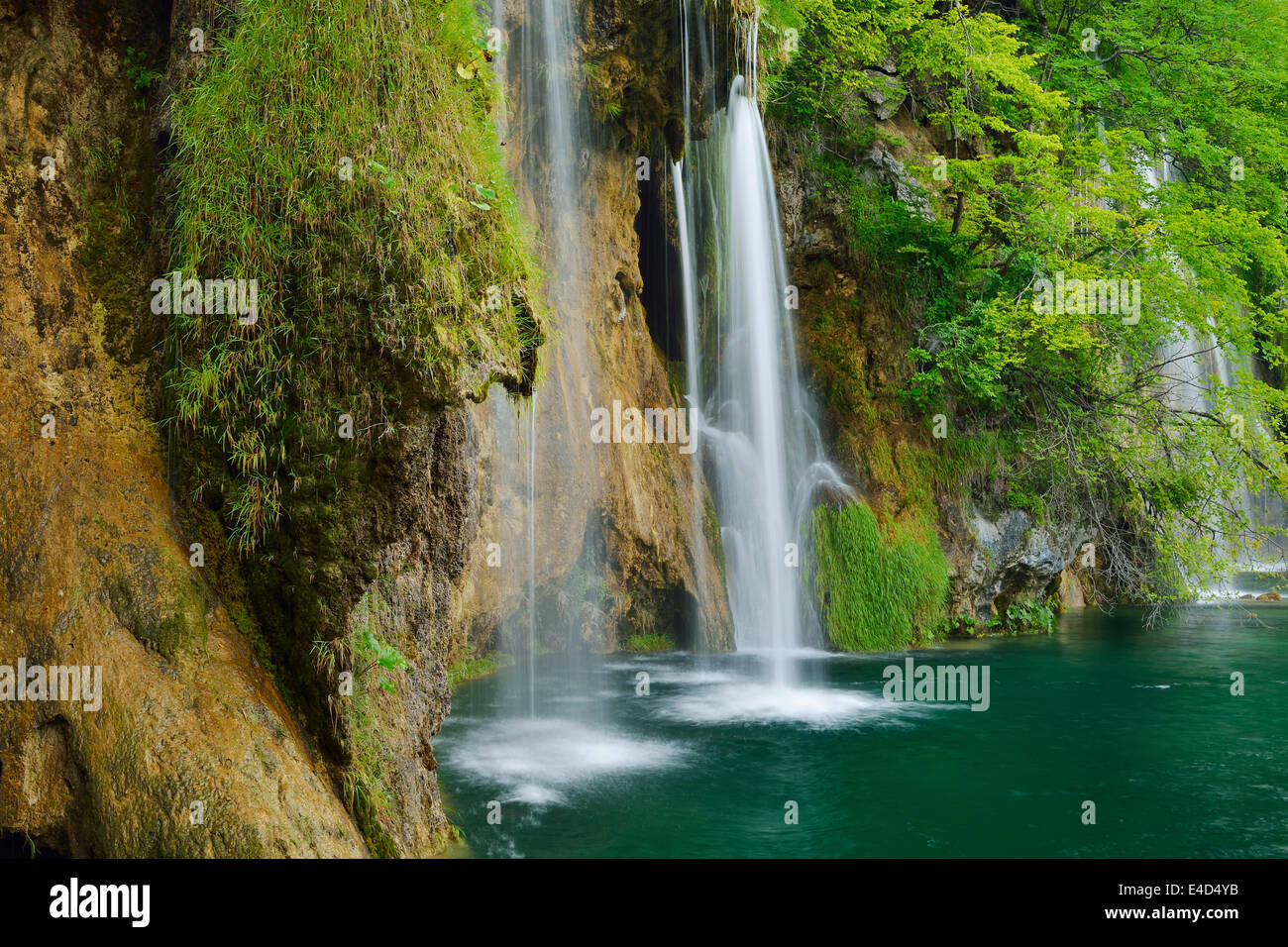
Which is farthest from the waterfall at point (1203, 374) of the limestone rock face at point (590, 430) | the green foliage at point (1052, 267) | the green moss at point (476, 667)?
the green moss at point (476, 667)

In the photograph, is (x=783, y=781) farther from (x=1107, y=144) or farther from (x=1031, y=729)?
(x=1107, y=144)

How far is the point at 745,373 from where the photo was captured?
14312 millimetres

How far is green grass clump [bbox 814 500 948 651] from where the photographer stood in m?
14.0

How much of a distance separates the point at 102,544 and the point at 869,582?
11.3m

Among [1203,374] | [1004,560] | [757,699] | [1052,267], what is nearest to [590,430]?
[757,699]

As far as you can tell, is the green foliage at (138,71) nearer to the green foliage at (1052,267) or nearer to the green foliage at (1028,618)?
the green foliage at (1052,267)

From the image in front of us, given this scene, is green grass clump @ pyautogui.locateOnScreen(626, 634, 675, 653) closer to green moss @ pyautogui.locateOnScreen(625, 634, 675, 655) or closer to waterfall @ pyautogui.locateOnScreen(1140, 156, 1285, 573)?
green moss @ pyautogui.locateOnScreen(625, 634, 675, 655)

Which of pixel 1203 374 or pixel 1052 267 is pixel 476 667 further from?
pixel 1203 374

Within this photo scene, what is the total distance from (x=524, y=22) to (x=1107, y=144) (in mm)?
10052

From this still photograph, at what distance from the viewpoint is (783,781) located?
7.82 metres

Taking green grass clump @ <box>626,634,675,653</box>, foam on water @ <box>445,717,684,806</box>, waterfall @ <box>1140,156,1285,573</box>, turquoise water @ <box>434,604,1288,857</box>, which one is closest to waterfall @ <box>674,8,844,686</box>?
green grass clump @ <box>626,634,675,653</box>

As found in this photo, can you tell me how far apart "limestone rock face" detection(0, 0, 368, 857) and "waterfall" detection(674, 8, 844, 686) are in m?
9.50

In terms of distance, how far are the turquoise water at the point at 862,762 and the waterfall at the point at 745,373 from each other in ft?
4.88

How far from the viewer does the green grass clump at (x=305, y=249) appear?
493 centimetres
